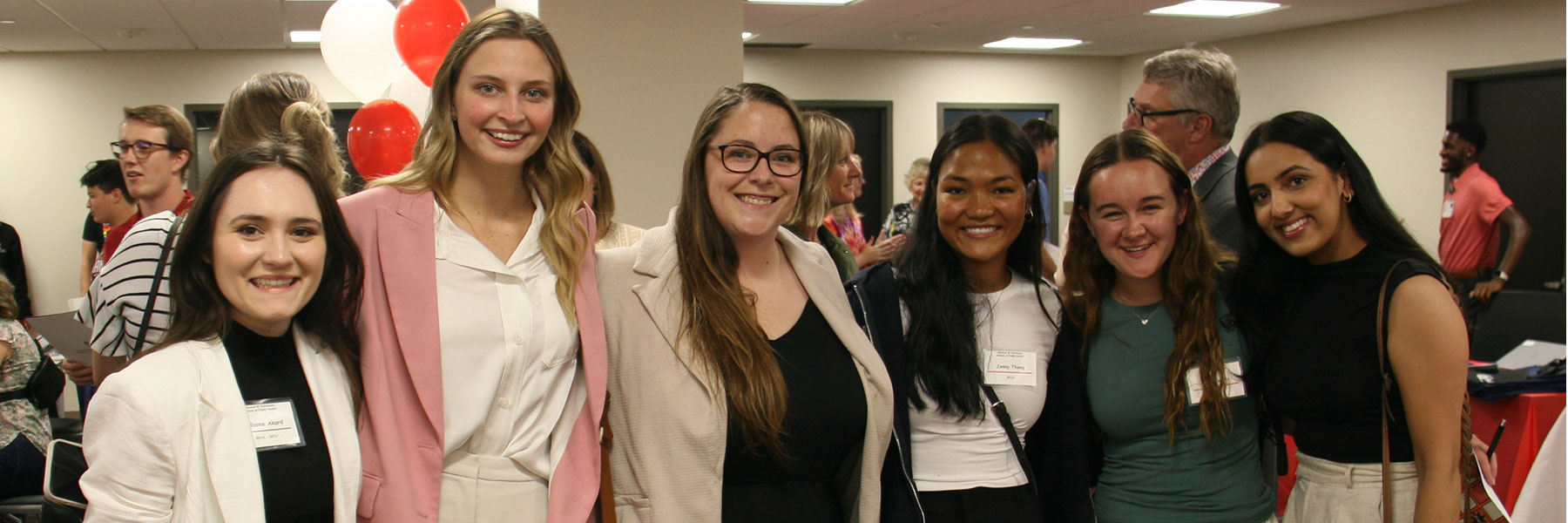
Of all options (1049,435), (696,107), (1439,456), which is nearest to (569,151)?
(1049,435)

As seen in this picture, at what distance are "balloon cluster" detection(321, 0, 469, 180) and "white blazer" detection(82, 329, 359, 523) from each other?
185 cm

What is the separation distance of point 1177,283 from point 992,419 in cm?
48

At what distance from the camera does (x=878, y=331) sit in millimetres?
2113

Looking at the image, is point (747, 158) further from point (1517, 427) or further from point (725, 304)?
point (1517, 427)

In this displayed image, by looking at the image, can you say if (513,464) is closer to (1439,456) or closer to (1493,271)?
(1439,456)

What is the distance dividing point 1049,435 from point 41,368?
3616mm

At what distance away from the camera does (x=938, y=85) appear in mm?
11469

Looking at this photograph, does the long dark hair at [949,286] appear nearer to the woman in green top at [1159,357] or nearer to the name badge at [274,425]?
the woman in green top at [1159,357]

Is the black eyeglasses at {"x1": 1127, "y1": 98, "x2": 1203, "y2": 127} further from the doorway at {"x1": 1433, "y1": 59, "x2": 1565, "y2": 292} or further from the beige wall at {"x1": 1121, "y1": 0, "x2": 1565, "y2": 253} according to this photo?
the doorway at {"x1": 1433, "y1": 59, "x2": 1565, "y2": 292}

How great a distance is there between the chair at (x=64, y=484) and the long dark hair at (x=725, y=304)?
1540 mm

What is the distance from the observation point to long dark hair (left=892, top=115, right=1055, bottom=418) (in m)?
2.04

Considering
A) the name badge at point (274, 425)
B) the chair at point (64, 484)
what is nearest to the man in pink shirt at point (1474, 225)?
the name badge at point (274, 425)

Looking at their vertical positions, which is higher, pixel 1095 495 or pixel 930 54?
pixel 930 54

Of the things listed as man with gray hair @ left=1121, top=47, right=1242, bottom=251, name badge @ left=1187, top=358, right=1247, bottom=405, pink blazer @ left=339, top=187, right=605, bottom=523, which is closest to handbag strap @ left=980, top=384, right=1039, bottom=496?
name badge @ left=1187, top=358, right=1247, bottom=405
